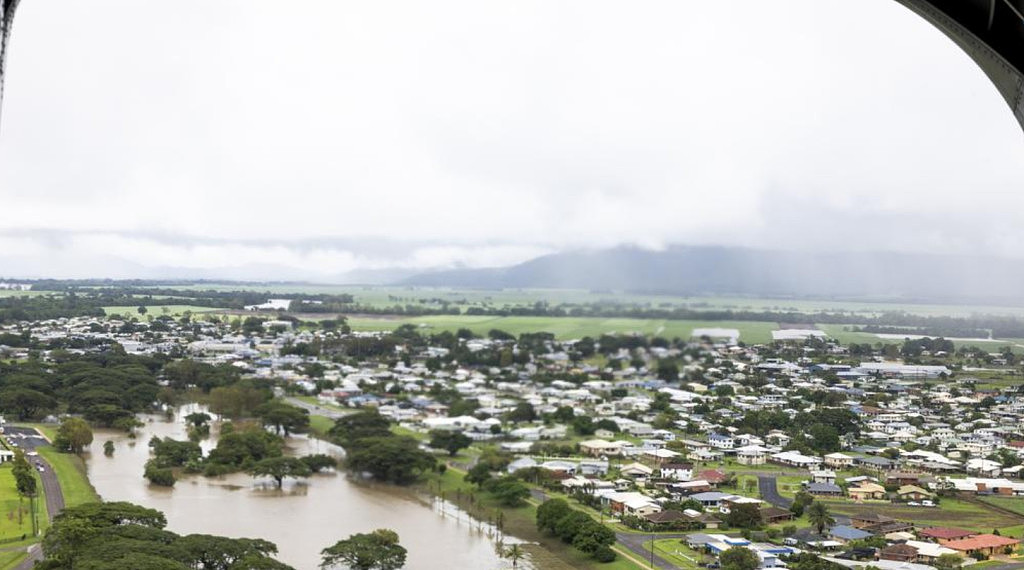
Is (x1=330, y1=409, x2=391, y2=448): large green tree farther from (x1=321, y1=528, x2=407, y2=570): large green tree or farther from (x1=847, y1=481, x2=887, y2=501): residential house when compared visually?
(x1=847, y1=481, x2=887, y2=501): residential house

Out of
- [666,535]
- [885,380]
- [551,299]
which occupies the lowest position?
[666,535]

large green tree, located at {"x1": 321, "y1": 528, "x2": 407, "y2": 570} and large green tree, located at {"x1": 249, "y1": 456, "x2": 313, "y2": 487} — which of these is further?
large green tree, located at {"x1": 249, "y1": 456, "x2": 313, "y2": 487}

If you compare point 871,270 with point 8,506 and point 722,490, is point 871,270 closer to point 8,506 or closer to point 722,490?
point 722,490

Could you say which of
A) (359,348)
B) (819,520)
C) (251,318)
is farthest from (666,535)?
(251,318)

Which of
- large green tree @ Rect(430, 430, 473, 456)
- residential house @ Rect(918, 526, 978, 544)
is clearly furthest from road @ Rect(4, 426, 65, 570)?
residential house @ Rect(918, 526, 978, 544)

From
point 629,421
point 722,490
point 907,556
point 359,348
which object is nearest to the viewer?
point 907,556

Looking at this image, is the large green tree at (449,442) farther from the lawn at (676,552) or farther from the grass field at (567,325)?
the lawn at (676,552)
